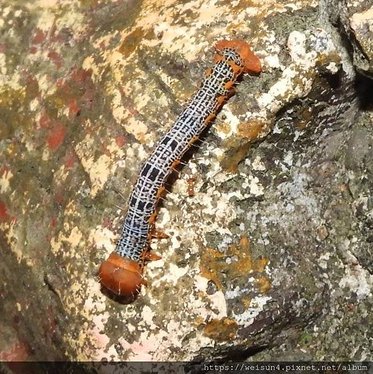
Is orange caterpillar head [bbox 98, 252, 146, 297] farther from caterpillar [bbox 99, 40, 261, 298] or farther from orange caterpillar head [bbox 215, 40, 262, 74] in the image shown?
orange caterpillar head [bbox 215, 40, 262, 74]

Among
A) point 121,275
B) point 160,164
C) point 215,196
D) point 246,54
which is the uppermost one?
point 246,54

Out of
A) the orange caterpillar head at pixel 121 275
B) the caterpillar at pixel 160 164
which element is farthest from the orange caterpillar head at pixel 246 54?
the orange caterpillar head at pixel 121 275

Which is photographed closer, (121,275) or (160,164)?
(121,275)

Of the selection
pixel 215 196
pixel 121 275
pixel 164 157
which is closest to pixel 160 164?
pixel 164 157

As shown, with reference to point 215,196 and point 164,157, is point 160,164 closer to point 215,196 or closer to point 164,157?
point 164,157

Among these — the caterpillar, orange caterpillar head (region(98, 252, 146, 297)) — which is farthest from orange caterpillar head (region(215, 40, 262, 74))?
orange caterpillar head (region(98, 252, 146, 297))

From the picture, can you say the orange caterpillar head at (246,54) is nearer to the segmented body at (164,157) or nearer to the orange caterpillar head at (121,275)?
the segmented body at (164,157)
